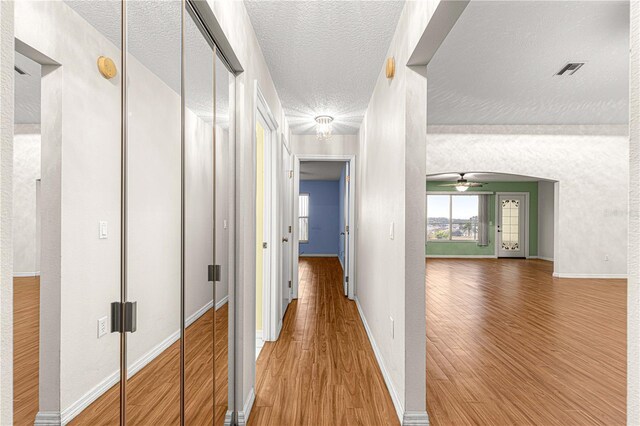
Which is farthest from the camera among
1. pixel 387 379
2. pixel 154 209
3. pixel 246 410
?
pixel 387 379

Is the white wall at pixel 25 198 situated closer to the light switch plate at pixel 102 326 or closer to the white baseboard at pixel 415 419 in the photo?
the light switch plate at pixel 102 326

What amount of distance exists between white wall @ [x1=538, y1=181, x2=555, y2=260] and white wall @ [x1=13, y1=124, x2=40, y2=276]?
1206 cm

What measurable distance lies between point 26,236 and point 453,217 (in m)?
11.5

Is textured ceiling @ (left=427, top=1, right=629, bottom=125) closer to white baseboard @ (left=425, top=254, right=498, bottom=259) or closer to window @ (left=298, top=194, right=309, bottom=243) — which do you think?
white baseboard @ (left=425, top=254, right=498, bottom=259)

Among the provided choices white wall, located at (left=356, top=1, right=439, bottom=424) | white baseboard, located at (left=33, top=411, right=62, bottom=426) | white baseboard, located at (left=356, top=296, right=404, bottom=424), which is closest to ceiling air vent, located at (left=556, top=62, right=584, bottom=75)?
white wall, located at (left=356, top=1, right=439, bottom=424)

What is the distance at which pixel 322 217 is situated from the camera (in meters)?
11.2

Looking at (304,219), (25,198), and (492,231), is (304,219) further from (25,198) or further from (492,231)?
(25,198)

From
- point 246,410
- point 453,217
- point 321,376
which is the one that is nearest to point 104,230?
point 246,410

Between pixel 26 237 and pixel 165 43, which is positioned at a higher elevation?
pixel 165 43

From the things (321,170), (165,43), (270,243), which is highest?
(321,170)

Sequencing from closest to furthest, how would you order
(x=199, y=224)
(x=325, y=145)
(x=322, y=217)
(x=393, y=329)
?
(x=199, y=224)
(x=393, y=329)
(x=325, y=145)
(x=322, y=217)

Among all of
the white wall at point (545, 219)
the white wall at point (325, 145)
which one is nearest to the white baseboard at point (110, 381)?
the white wall at point (325, 145)

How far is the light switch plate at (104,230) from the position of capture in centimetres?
86

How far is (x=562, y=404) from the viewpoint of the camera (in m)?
2.23
